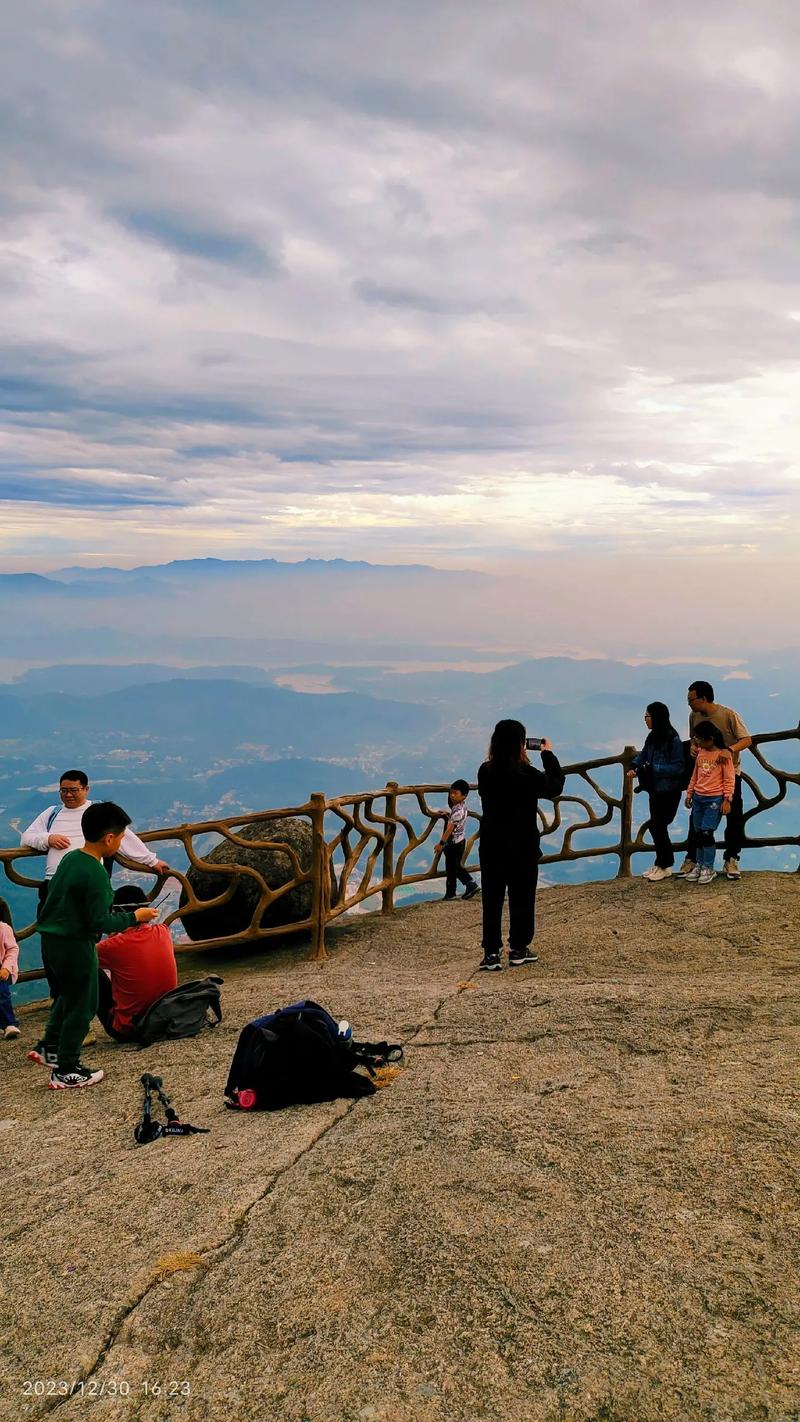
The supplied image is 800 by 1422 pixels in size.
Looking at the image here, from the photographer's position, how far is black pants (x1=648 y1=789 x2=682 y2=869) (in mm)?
10070

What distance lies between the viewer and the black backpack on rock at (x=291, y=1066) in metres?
4.75

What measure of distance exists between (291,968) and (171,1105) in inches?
166

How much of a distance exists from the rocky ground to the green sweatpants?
0.98 feet

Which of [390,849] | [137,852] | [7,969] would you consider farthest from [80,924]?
[390,849]

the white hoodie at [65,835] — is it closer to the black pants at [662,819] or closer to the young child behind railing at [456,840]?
the young child behind railing at [456,840]

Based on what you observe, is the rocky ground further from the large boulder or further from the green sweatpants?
the large boulder

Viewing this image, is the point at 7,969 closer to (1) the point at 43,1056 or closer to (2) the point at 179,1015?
(1) the point at 43,1056

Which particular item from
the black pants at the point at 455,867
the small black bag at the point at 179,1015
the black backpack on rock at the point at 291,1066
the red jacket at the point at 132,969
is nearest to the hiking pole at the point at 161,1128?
the black backpack on rock at the point at 291,1066

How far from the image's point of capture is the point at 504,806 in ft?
23.9

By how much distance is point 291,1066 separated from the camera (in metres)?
4.79

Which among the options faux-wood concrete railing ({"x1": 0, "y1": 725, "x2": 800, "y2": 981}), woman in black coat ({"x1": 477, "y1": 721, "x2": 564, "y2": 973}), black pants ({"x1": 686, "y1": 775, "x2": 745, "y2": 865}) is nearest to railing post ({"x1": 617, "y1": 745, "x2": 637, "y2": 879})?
faux-wood concrete railing ({"x1": 0, "y1": 725, "x2": 800, "y2": 981})

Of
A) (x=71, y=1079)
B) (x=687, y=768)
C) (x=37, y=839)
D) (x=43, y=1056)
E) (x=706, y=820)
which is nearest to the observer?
(x=71, y=1079)

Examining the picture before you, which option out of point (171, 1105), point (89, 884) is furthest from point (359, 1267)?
point (89, 884)

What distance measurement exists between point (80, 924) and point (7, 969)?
1557 mm
